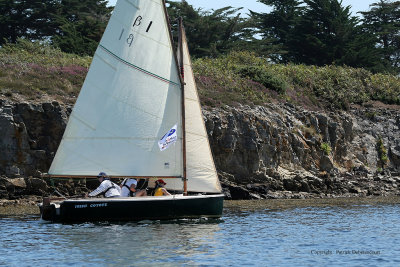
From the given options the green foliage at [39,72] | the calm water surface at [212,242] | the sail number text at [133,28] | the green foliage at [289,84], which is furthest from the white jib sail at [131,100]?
the green foliage at [289,84]

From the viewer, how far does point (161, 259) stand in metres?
20.6

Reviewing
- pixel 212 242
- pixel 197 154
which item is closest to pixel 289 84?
pixel 197 154

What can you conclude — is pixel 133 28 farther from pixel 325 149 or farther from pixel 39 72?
pixel 325 149

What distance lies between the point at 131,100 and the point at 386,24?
184ft

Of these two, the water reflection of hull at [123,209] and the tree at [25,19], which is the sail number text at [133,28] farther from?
the tree at [25,19]

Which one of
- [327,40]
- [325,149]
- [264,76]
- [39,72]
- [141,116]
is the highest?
[327,40]

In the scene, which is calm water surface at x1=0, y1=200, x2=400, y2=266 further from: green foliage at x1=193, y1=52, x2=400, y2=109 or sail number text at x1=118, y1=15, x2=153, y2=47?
green foliage at x1=193, y1=52, x2=400, y2=109

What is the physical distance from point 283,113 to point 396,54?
32.4 meters

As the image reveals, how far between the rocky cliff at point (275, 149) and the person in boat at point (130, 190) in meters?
10.7

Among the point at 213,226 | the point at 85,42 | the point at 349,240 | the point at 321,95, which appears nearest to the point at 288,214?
the point at 213,226

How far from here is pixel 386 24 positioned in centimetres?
7919

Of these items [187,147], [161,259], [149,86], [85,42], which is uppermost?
[85,42]

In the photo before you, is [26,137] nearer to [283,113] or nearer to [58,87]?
[58,87]

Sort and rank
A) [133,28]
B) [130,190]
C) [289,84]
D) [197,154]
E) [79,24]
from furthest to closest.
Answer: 1. [79,24]
2. [289,84]
3. [197,154]
4. [133,28]
5. [130,190]
